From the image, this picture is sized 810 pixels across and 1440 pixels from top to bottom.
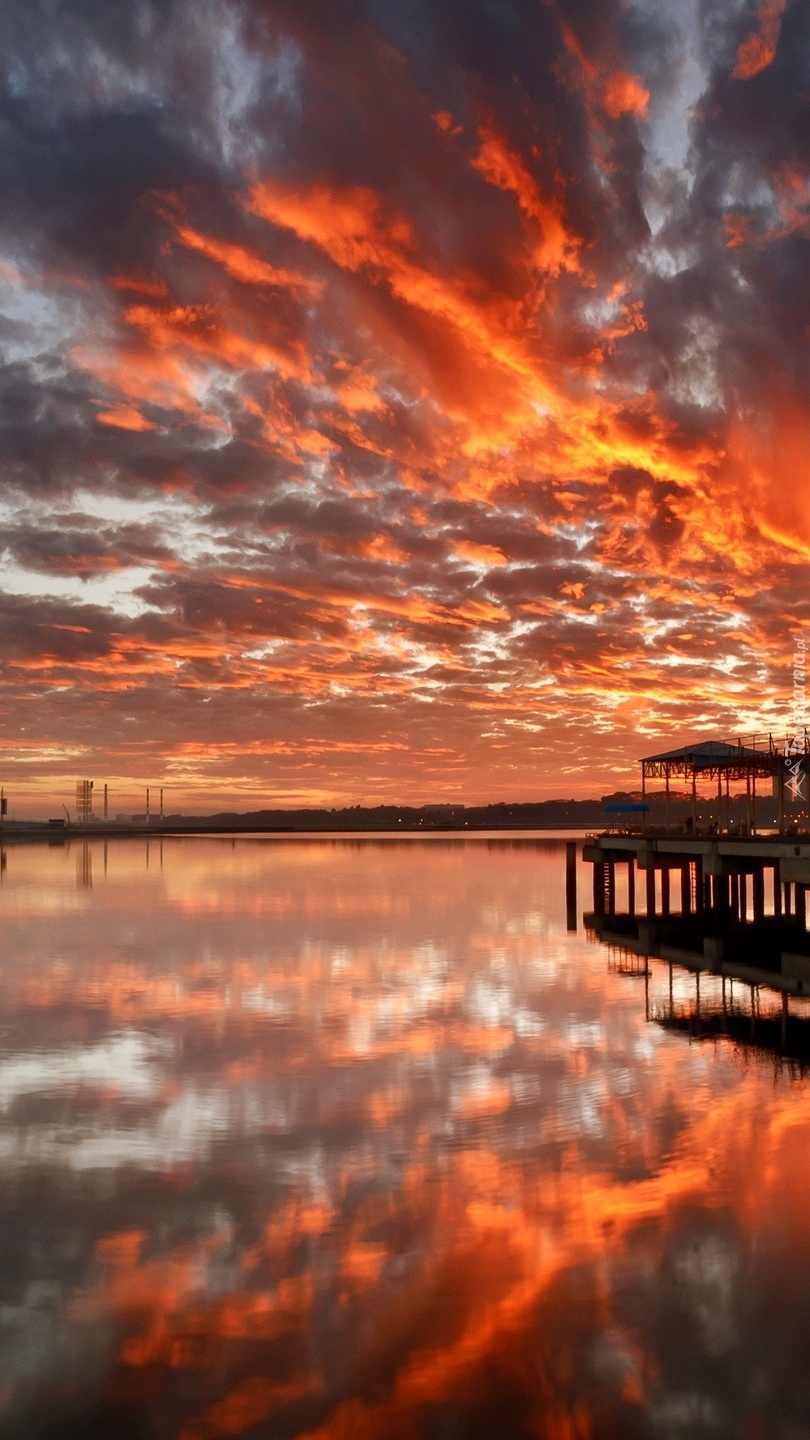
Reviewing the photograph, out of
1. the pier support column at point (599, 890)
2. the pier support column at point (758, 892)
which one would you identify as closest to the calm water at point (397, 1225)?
the pier support column at point (758, 892)

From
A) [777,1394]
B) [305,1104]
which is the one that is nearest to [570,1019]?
[305,1104]

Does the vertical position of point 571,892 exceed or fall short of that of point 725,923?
it exceeds it

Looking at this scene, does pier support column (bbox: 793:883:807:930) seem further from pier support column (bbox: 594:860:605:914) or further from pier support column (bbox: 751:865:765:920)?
pier support column (bbox: 594:860:605:914)

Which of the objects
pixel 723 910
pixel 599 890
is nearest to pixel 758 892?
pixel 723 910

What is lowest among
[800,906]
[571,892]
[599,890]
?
[571,892]

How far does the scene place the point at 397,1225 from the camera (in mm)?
12641

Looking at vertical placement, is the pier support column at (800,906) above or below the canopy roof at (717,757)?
below

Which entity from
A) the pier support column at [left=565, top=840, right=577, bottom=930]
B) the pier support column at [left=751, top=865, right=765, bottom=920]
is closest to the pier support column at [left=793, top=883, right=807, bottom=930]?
the pier support column at [left=751, top=865, right=765, bottom=920]

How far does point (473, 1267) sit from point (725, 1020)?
1603 cm

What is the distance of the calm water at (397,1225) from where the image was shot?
A: 8930mm

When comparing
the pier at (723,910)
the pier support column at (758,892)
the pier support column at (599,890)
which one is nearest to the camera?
the pier at (723,910)

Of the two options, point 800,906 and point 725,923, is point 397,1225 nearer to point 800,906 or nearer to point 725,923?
point 800,906

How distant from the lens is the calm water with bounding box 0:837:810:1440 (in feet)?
29.3

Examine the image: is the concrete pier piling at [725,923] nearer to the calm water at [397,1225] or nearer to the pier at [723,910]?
the pier at [723,910]
